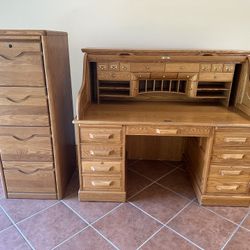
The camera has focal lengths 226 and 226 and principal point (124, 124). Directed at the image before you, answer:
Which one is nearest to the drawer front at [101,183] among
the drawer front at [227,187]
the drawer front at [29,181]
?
the drawer front at [29,181]

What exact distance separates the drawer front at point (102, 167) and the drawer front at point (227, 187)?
721 mm

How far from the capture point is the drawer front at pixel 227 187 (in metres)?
1.74

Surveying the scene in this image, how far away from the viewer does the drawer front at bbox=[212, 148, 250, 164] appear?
165cm

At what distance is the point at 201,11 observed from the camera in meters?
1.90

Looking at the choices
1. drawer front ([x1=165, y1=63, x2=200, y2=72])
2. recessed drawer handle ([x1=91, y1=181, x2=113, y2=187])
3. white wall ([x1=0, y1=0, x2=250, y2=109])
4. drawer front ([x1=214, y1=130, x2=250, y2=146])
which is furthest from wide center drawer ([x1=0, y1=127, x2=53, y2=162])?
drawer front ([x1=214, y1=130, x2=250, y2=146])

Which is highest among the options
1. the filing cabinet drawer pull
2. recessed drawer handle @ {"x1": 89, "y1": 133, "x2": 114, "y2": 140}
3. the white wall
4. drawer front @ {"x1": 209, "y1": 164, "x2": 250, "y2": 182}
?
the white wall

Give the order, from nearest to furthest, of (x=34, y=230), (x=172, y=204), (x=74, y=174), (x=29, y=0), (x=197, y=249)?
(x=197, y=249)
(x=34, y=230)
(x=172, y=204)
(x=29, y=0)
(x=74, y=174)

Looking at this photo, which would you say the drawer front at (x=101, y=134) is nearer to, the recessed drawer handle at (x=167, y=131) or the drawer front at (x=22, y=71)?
the recessed drawer handle at (x=167, y=131)

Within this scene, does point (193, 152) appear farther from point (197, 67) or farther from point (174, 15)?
point (174, 15)

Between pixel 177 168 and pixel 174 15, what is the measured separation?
1.44 meters

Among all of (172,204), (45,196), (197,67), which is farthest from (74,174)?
(197,67)

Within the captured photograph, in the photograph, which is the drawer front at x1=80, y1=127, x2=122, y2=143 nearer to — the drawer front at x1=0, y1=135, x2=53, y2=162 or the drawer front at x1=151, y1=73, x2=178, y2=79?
the drawer front at x1=0, y1=135, x2=53, y2=162

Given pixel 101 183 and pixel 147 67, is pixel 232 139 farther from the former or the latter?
pixel 101 183

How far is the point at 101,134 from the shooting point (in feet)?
5.31
